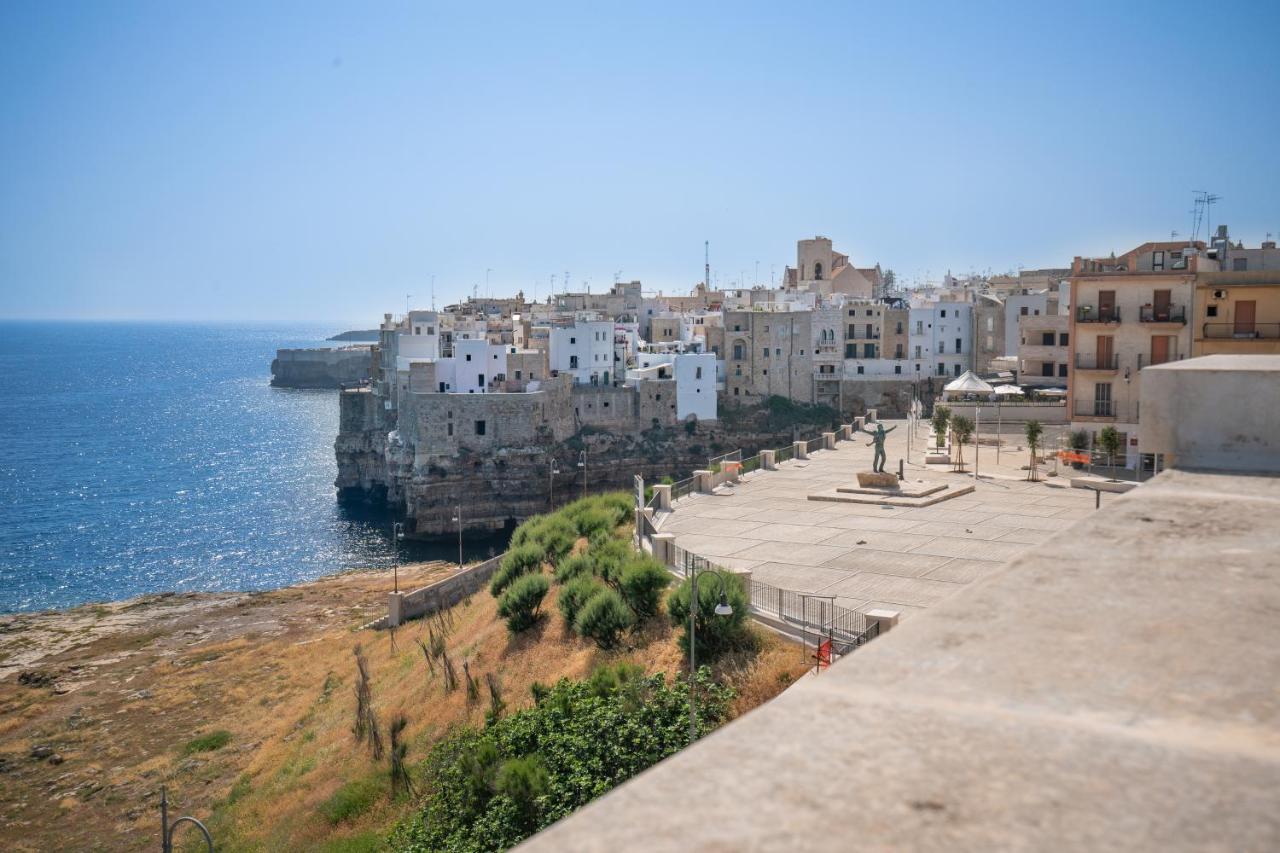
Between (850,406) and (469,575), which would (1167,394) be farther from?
(850,406)

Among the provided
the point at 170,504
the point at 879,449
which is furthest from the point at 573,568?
the point at 170,504

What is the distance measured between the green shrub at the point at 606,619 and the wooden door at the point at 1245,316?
55.8 ft

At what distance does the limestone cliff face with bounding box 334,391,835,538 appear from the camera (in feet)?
174

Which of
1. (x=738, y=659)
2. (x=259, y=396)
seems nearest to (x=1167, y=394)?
(x=738, y=659)

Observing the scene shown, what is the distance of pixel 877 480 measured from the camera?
2512 cm

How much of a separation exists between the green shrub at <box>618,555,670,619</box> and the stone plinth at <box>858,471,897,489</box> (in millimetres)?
9990

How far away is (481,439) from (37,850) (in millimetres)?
36099

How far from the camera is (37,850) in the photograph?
63.6 ft

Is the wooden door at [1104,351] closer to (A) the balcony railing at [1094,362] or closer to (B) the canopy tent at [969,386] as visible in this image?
(A) the balcony railing at [1094,362]

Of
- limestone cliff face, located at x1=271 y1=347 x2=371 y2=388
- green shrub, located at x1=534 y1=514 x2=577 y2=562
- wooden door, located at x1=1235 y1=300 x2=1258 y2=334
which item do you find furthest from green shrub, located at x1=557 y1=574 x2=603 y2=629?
limestone cliff face, located at x1=271 y1=347 x2=371 y2=388

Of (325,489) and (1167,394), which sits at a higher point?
(1167,394)

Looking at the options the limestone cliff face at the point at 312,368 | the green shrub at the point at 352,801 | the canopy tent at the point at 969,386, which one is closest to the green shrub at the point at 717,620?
the green shrub at the point at 352,801

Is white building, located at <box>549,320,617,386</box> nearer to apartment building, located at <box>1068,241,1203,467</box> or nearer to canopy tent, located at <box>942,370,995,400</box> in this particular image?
canopy tent, located at <box>942,370,995,400</box>

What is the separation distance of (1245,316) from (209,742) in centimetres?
2520
